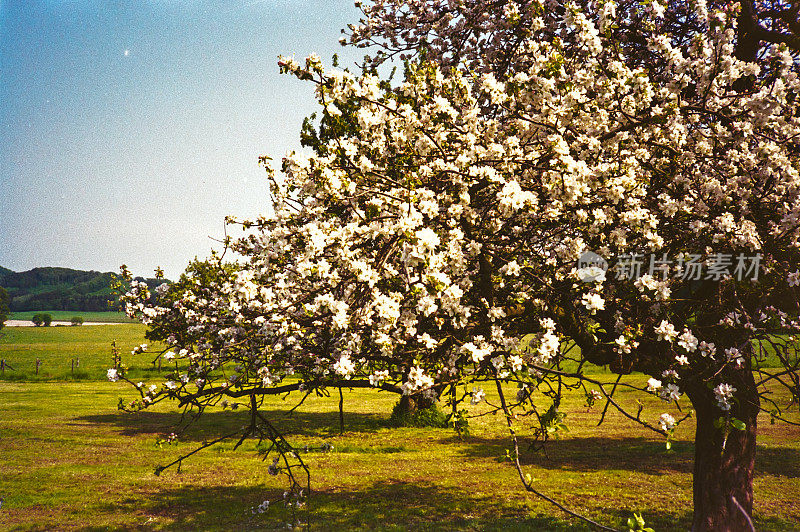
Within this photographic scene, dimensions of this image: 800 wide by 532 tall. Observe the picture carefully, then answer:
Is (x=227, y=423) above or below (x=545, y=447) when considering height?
below

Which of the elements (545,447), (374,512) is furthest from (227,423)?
(545,447)

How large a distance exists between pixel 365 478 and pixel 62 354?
3432 inches

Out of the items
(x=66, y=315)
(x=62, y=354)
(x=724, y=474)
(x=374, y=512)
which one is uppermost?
(x=66, y=315)

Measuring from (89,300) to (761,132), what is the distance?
226383mm

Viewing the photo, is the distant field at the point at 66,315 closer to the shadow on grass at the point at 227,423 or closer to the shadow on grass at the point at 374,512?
the shadow on grass at the point at 227,423

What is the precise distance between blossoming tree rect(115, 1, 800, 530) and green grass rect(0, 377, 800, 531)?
369cm

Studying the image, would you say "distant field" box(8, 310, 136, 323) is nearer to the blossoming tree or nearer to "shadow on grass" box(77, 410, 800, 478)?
"shadow on grass" box(77, 410, 800, 478)

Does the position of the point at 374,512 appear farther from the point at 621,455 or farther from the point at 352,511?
the point at 621,455

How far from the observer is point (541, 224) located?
7559 millimetres

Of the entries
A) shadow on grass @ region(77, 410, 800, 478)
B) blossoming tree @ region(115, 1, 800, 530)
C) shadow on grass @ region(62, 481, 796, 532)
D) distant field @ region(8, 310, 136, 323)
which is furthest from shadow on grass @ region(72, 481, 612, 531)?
distant field @ region(8, 310, 136, 323)

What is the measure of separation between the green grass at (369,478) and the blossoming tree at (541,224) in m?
3.69

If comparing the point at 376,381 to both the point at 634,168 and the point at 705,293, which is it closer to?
the point at 634,168

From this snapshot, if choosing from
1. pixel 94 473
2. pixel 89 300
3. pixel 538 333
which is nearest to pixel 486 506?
pixel 538 333

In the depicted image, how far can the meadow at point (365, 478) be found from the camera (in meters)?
12.4
